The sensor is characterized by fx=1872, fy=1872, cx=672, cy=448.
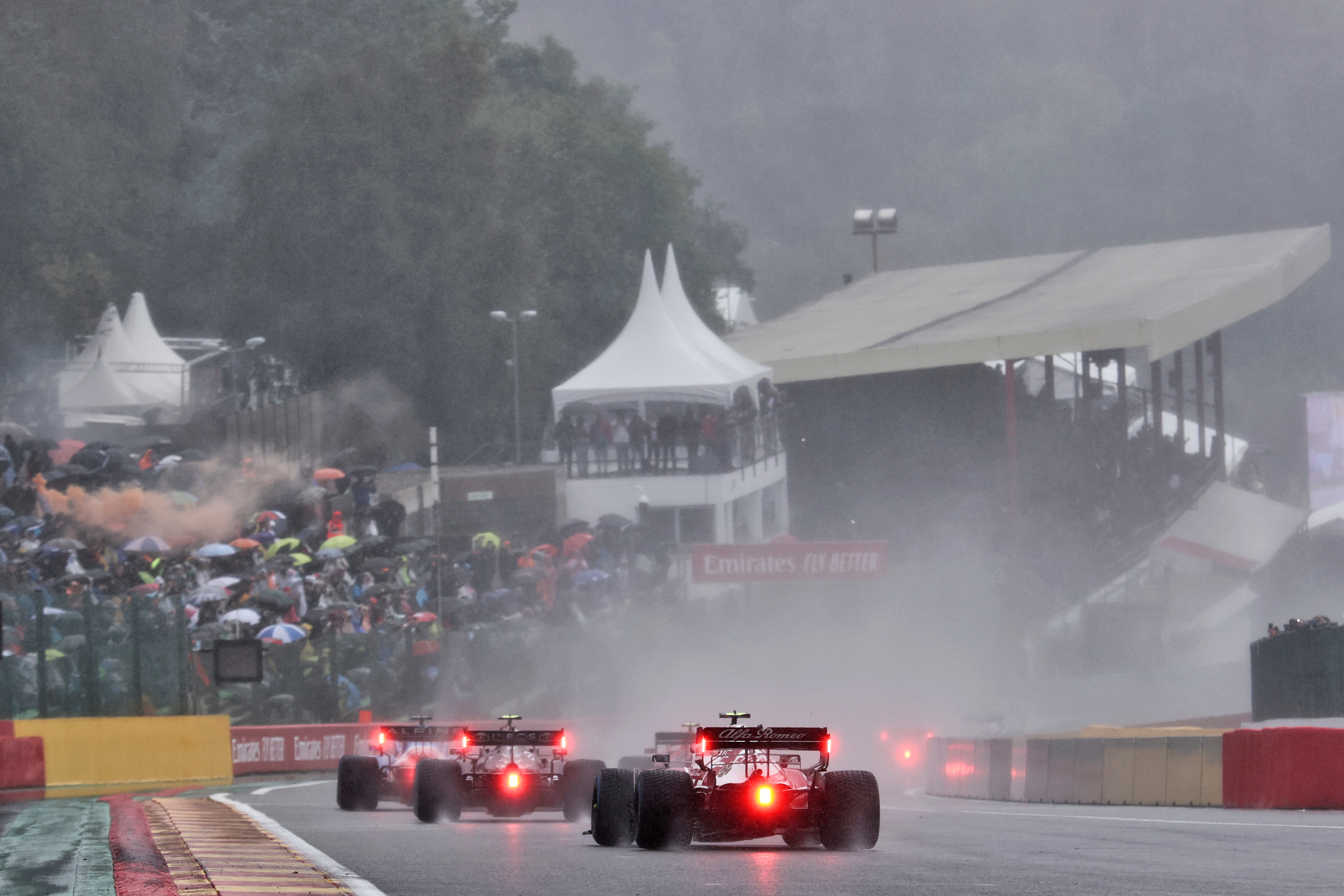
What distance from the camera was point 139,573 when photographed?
31688 millimetres

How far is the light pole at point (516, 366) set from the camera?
55375 millimetres

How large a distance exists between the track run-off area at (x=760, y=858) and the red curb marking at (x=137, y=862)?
113mm

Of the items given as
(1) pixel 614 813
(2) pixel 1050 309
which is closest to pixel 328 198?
(2) pixel 1050 309

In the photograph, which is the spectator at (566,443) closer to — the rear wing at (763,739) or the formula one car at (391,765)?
the formula one car at (391,765)

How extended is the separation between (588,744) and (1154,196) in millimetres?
126916

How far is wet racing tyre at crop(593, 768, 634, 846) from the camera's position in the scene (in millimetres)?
12289

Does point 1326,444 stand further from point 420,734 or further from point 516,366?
point 420,734

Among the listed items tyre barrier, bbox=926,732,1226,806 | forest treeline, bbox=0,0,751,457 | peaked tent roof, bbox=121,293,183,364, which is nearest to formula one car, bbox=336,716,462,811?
tyre barrier, bbox=926,732,1226,806

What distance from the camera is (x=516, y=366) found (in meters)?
53.5

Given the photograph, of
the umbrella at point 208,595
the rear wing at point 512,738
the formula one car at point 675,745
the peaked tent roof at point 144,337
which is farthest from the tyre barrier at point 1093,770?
the peaked tent roof at point 144,337

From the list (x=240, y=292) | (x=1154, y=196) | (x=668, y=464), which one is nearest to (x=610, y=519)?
(x=668, y=464)

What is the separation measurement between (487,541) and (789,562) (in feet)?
25.7

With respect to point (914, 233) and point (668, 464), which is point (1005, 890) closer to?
point (668, 464)

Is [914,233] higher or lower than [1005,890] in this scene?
higher
